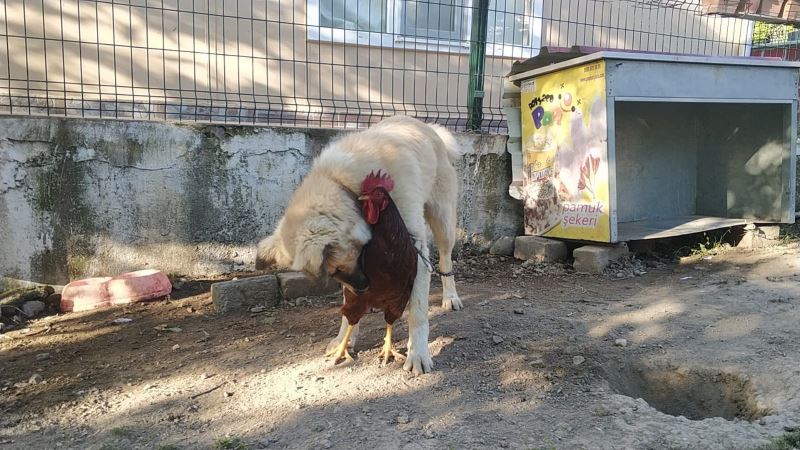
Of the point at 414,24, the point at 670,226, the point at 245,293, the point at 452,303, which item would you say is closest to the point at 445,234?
the point at 452,303

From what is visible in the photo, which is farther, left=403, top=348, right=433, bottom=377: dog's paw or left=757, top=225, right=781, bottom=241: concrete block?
left=757, top=225, right=781, bottom=241: concrete block

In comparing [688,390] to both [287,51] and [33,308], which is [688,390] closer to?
[33,308]

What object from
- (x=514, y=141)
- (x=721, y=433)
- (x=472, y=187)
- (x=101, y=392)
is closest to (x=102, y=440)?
(x=101, y=392)

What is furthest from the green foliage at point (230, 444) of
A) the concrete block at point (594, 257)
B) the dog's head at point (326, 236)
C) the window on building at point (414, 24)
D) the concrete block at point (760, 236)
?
the concrete block at point (760, 236)

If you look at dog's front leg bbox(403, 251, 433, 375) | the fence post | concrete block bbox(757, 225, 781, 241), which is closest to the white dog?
dog's front leg bbox(403, 251, 433, 375)

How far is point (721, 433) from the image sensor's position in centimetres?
243

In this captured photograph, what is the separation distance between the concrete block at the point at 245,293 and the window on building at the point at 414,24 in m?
3.71

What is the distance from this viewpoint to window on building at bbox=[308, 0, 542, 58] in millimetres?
7383

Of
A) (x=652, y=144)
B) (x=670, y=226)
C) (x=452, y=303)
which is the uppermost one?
(x=652, y=144)

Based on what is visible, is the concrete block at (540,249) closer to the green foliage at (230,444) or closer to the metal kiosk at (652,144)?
the metal kiosk at (652,144)

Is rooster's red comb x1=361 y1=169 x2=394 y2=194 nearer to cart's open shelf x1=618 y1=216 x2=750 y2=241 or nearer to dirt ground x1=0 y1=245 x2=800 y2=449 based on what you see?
dirt ground x1=0 y1=245 x2=800 y2=449

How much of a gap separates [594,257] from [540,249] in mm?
553

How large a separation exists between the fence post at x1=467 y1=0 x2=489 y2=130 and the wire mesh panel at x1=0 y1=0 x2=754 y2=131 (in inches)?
0.6

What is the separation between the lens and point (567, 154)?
527cm
